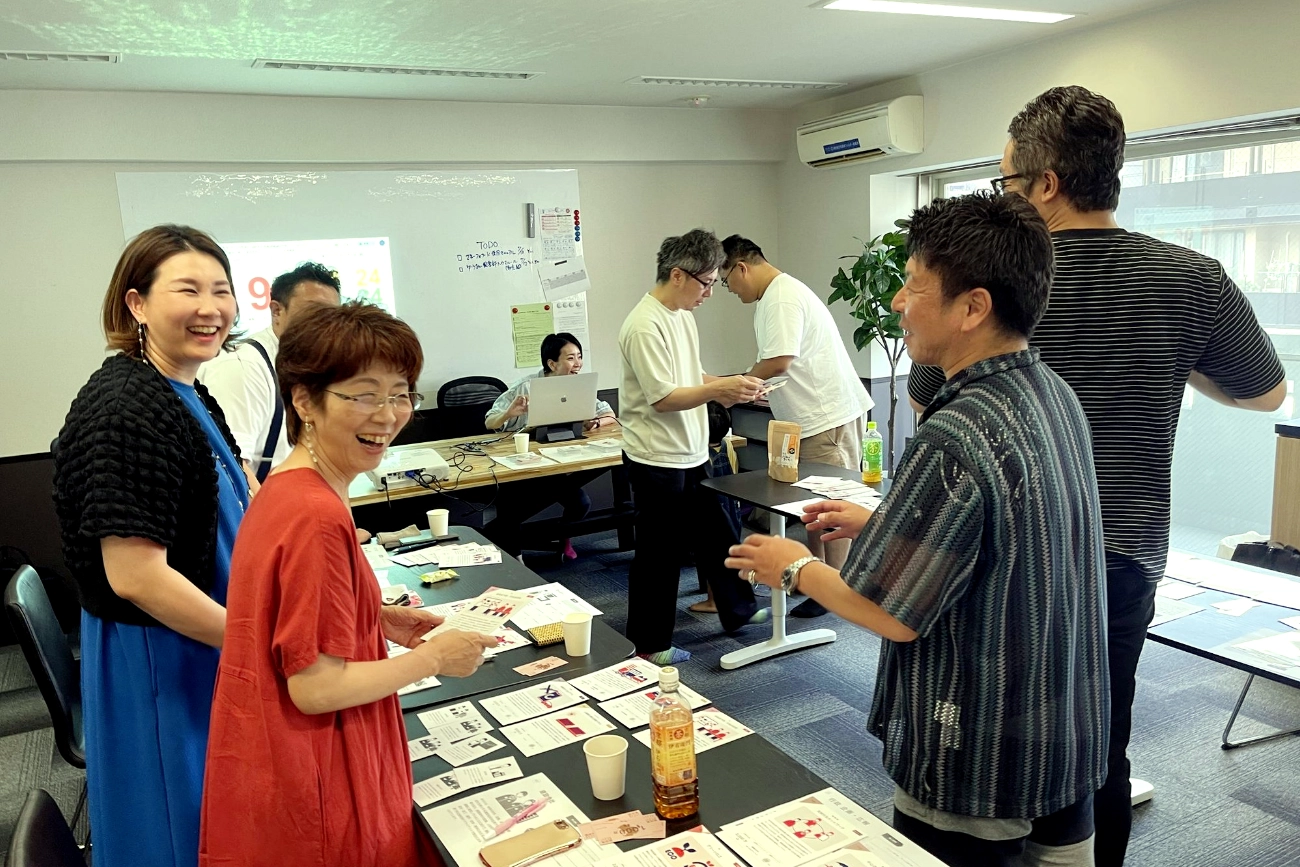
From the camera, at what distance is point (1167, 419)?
1.66 meters

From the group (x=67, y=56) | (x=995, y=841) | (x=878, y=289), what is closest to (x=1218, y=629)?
(x=995, y=841)

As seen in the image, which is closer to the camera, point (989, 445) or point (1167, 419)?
point (989, 445)

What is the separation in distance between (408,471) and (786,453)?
1.60 m

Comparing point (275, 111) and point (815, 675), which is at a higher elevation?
point (275, 111)

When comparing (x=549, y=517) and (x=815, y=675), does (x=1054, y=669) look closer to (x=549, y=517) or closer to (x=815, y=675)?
(x=815, y=675)

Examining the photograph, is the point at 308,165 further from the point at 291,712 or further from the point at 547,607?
the point at 291,712

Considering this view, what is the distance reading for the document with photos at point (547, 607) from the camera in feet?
6.78

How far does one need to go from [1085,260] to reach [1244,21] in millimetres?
2776

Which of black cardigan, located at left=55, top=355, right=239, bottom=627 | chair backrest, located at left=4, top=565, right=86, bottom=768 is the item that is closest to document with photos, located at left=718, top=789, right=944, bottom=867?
black cardigan, located at left=55, top=355, right=239, bottom=627

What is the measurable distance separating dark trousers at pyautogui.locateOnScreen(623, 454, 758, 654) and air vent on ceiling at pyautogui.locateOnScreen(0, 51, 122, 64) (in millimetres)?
2753

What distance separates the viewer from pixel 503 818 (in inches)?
53.1

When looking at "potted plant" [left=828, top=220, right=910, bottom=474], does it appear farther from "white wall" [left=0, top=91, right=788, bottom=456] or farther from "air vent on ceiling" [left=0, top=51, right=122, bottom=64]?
"air vent on ceiling" [left=0, top=51, right=122, bottom=64]

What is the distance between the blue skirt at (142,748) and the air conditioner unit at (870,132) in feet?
14.8

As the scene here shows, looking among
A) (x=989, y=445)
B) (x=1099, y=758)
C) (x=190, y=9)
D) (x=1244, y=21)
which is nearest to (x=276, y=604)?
(x=989, y=445)
